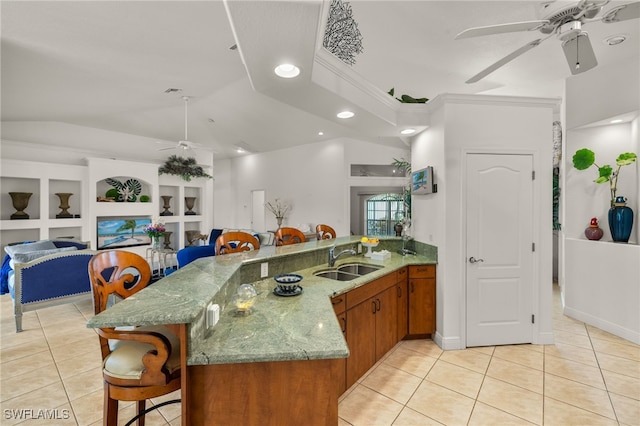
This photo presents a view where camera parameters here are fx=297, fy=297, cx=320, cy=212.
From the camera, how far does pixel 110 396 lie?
4.30 ft

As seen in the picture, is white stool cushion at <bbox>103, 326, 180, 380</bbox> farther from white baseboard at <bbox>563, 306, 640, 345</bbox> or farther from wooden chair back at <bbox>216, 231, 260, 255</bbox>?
white baseboard at <bbox>563, 306, 640, 345</bbox>

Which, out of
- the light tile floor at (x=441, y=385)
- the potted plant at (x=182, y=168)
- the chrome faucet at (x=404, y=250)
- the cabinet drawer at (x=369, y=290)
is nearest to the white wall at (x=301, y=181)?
the potted plant at (x=182, y=168)

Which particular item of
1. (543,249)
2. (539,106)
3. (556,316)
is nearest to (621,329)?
(556,316)

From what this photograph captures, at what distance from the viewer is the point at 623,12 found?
5.61 ft

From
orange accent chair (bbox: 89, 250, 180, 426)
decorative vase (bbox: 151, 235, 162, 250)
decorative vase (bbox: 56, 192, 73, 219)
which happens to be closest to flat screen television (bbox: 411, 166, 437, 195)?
orange accent chair (bbox: 89, 250, 180, 426)

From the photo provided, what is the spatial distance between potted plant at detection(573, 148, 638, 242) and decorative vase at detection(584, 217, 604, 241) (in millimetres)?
151

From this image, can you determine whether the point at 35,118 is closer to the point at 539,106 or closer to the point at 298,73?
the point at 298,73

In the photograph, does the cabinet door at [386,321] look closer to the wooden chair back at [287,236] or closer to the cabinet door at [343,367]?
the cabinet door at [343,367]

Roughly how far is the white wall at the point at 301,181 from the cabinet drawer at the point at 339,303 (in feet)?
15.9

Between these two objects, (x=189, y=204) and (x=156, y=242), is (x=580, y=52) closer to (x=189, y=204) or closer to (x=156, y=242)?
(x=156, y=242)

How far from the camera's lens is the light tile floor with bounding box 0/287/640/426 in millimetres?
2094

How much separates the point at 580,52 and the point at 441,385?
2.67 meters

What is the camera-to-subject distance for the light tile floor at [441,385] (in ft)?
6.87

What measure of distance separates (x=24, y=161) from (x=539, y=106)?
7.95m
